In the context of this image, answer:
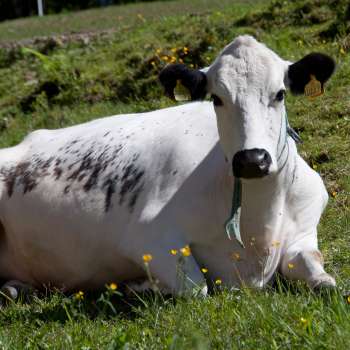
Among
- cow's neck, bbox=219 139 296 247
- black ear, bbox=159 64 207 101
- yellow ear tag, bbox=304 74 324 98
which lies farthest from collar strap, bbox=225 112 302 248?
black ear, bbox=159 64 207 101

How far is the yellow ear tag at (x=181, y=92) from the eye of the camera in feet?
22.6

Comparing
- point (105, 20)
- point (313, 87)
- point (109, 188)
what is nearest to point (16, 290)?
point (109, 188)

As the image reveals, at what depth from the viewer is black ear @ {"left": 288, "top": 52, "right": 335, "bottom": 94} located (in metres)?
6.81

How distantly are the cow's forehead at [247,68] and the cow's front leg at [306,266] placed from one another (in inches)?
42.4

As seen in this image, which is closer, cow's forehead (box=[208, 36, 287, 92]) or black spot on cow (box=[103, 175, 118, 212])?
cow's forehead (box=[208, 36, 287, 92])

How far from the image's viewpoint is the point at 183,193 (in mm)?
7062

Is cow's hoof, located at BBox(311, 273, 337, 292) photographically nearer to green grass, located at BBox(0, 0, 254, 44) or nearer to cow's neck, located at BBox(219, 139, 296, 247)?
cow's neck, located at BBox(219, 139, 296, 247)

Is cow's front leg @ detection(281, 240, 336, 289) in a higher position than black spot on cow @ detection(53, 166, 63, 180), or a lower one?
lower

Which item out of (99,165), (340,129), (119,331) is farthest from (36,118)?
(119,331)

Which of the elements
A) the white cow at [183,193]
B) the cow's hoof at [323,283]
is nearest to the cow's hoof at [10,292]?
the white cow at [183,193]

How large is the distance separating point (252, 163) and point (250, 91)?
0.59 m

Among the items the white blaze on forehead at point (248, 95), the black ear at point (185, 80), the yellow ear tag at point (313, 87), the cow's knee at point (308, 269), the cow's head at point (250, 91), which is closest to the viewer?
the cow's head at point (250, 91)

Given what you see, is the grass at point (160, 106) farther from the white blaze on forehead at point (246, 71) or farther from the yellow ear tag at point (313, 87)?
the white blaze on forehead at point (246, 71)

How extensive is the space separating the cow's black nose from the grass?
674mm
